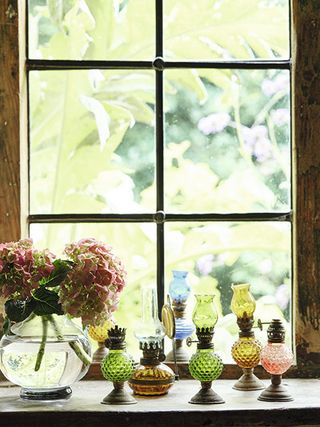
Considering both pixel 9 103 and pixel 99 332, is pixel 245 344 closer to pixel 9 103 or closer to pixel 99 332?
pixel 99 332

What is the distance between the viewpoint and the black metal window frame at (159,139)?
2.50 metres

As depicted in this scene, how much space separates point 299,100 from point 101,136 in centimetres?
50

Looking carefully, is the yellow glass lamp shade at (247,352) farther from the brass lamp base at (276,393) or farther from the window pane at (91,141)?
the window pane at (91,141)

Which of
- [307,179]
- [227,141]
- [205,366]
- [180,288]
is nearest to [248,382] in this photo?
[205,366]

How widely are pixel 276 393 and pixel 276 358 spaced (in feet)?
0.26

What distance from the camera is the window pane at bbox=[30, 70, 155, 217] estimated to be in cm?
254

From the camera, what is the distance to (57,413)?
6.73 ft

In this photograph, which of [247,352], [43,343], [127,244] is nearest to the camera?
[43,343]

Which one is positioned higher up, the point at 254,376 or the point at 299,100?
the point at 299,100

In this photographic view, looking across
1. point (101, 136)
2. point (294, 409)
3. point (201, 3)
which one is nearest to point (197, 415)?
point (294, 409)

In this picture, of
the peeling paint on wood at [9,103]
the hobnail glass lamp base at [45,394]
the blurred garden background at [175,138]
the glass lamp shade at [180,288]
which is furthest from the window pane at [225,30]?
the hobnail glass lamp base at [45,394]

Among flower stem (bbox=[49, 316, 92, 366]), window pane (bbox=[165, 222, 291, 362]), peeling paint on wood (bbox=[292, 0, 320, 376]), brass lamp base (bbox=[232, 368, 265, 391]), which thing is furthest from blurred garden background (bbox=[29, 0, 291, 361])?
flower stem (bbox=[49, 316, 92, 366])

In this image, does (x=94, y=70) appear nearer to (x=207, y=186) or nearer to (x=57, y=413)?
(x=207, y=186)

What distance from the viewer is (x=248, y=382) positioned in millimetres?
2289
